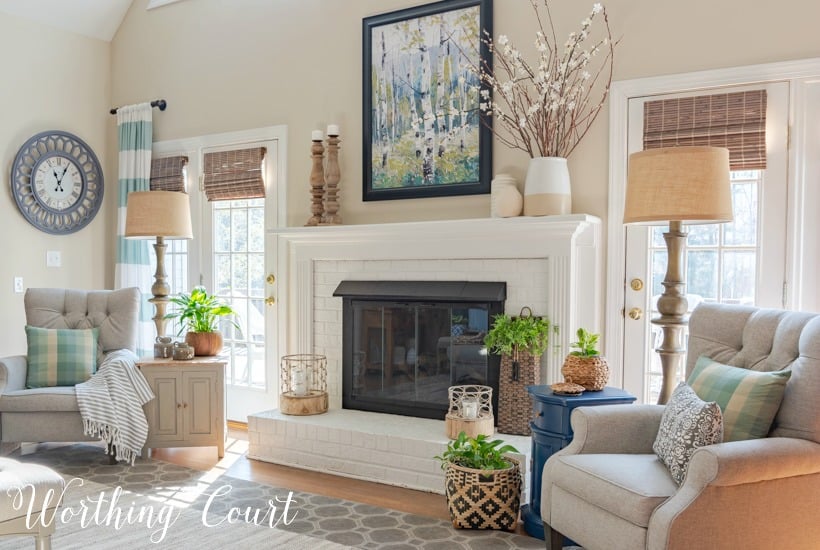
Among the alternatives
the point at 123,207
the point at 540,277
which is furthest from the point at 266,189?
the point at 540,277

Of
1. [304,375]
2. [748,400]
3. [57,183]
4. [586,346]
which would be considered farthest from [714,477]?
[57,183]

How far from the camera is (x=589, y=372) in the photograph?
2.84 metres

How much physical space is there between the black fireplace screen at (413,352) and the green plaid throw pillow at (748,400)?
1.45 m

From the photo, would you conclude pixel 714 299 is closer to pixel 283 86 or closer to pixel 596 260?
pixel 596 260

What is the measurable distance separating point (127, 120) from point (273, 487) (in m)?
3.28

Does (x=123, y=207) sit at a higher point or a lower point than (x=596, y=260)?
higher

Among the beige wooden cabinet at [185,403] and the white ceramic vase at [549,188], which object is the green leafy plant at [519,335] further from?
the beige wooden cabinet at [185,403]

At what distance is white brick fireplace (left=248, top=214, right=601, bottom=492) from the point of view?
11.4 feet

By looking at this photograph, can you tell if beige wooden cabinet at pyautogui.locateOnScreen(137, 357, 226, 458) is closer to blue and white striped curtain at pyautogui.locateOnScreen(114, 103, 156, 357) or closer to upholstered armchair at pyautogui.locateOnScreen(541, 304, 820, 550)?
blue and white striped curtain at pyautogui.locateOnScreen(114, 103, 156, 357)

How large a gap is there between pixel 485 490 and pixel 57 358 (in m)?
2.56

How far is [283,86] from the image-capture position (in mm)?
4598

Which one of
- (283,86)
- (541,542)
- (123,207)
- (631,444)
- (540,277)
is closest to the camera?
(631,444)

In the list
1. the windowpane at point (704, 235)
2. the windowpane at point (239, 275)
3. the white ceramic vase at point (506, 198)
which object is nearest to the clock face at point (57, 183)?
the windowpane at point (239, 275)

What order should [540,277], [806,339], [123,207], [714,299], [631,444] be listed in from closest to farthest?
[806,339] < [631,444] < [714,299] < [540,277] < [123,207]
